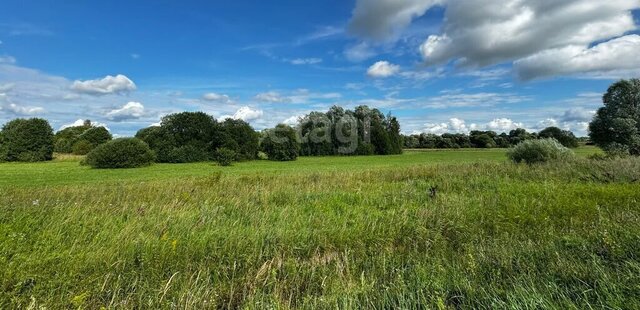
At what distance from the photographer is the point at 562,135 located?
81.9 meters

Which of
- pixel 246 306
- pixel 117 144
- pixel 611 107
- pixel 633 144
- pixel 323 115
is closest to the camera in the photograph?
pixel 246 306

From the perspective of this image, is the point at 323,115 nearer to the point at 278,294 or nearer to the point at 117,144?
the point at 117,144

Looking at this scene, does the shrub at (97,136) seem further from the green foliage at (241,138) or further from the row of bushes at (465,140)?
the row of bushes at (465,140)

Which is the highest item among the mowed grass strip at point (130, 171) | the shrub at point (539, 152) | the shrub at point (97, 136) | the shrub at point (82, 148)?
the shrub at point (97, 136)

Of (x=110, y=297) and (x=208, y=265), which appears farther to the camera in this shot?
(x=208, y=265)

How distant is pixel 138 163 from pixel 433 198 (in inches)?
1491

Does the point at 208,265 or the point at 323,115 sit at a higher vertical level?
the point at 323,115

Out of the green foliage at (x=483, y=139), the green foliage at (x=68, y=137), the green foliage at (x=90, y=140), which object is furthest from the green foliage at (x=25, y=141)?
the green foliage at (x=483, y=139)

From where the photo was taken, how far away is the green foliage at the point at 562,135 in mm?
81062

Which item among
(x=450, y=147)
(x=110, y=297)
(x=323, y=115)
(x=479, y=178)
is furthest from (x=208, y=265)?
(x=450, y=147)

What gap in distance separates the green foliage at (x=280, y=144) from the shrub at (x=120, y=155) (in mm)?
19349

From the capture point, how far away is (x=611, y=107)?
3341cm

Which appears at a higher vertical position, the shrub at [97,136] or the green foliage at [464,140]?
the shrub at [97,136]

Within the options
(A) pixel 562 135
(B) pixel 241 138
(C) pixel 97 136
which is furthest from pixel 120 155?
(A) pixel 562 135
